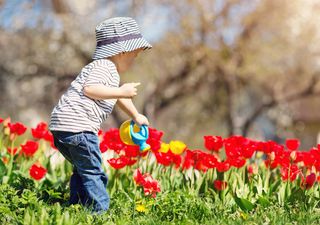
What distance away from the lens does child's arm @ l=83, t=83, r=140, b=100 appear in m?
3.53

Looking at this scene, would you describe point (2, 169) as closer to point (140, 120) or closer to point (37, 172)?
point (37, 172)

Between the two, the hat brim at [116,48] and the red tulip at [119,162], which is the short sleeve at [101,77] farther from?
the red tulip at [119,162]

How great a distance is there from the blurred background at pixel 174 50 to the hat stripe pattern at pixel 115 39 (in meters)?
11.0

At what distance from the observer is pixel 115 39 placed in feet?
12.4

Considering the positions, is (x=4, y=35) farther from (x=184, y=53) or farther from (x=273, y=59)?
(x=273, y=59)

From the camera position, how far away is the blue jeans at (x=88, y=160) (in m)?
3.63

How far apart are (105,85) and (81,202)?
29.5 inches

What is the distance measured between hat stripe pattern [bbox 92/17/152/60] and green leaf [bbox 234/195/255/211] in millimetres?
1072

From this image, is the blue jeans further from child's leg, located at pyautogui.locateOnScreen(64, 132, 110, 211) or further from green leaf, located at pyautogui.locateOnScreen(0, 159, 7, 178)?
green leaf, located at pyautogui.locateOnScreen(0, 159, 7, 178)

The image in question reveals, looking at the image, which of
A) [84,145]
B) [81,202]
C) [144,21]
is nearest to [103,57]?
[84,145]

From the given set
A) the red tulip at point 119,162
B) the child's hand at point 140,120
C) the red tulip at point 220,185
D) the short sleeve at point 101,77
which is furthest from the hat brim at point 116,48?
the red tulip at point 220,185

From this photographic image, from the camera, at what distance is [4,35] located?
1524 cm

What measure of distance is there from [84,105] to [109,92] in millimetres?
193

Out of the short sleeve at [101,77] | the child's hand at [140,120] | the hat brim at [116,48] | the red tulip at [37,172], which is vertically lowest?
the red tulip at [37,172]
